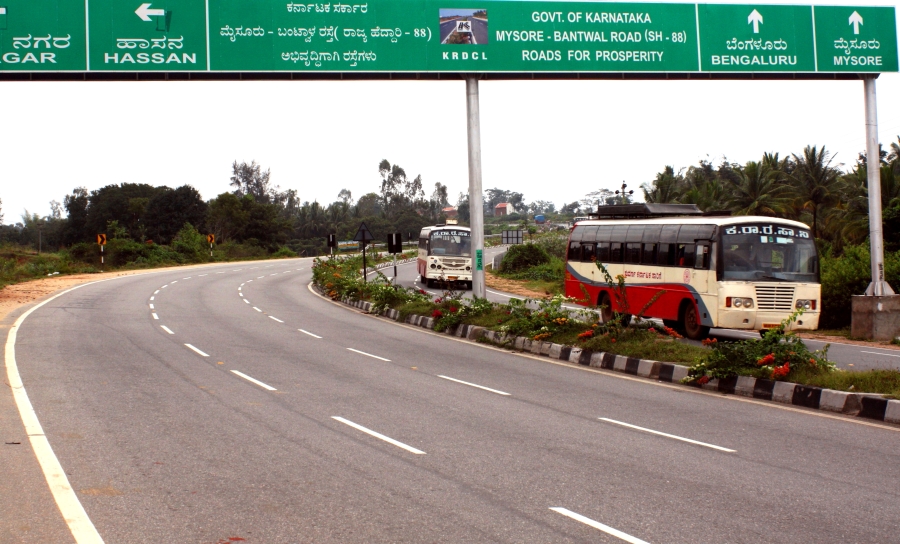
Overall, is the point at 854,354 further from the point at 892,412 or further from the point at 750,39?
Answer: the point at 750,39

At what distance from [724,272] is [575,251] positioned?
758 centimetres

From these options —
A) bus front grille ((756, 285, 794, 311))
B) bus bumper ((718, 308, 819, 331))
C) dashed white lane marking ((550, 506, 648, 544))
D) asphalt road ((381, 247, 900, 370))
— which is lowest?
asphalt road ((381, 247, 900, 370))

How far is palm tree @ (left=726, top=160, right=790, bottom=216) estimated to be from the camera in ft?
189

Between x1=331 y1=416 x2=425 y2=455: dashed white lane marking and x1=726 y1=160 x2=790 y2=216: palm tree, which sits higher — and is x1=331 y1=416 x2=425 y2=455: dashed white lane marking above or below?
below

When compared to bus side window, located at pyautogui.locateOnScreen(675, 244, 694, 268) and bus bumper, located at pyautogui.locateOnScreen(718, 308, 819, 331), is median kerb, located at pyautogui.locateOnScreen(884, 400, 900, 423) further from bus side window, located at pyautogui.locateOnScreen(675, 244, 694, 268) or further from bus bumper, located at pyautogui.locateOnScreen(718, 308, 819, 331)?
bus side window, located at pyautogui.locateOnScreen(675, 244, 694, 268)

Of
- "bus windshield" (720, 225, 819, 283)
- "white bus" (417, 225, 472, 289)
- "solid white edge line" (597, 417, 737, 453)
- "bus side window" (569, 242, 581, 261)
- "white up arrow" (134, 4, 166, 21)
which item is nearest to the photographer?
"solid white edge line" (597, 417, 737, 453)

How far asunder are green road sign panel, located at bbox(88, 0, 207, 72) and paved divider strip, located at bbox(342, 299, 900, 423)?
916cm

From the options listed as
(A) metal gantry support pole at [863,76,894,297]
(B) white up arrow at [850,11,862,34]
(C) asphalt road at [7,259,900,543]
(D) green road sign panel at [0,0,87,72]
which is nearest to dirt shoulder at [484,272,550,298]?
(A) metal gantry support pole at [863,76,894,297]

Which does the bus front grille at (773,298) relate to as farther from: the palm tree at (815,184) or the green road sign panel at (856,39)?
the palm tree at (815,184)

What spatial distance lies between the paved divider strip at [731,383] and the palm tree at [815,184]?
45253mm

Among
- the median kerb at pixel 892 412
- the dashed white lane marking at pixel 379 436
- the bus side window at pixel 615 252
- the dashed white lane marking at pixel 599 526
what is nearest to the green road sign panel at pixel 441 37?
the bus side window at pixel 615 252

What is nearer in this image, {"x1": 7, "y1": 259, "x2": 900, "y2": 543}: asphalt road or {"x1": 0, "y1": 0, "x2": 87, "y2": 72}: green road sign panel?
{"x1": 7, "y1": 259, "x2": 900, "y2": 543}: asphalt road

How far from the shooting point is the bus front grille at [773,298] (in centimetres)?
1822

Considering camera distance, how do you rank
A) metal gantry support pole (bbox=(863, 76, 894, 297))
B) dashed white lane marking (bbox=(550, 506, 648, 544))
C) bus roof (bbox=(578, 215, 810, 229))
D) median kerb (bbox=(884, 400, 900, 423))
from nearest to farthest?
dashed white lane marking (bbox=(550, 506, 648, 544)), median kerb (bbox=(884, 400, 900, 423)), bus roof (bbox=(578, 215, 810, 229)), metal gantry support pole (bbox=(863, 76, 894, 297))
